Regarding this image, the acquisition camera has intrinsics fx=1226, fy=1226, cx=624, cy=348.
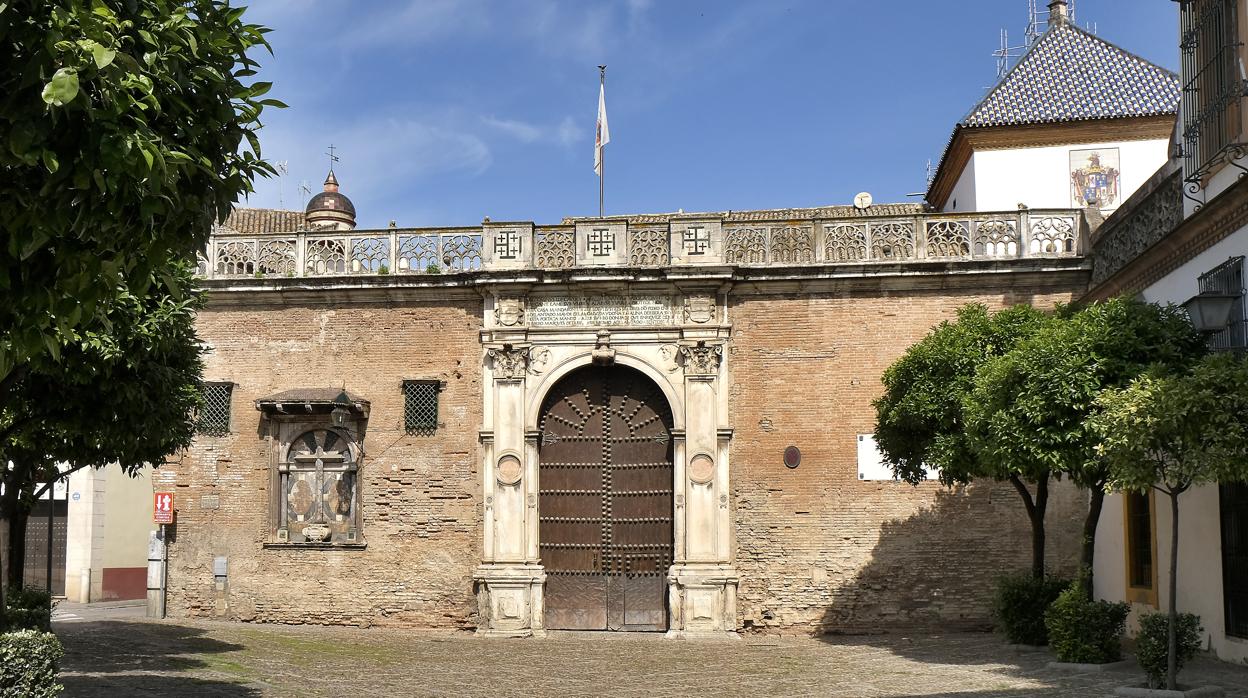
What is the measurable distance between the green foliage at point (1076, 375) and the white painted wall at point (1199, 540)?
2.96 feet

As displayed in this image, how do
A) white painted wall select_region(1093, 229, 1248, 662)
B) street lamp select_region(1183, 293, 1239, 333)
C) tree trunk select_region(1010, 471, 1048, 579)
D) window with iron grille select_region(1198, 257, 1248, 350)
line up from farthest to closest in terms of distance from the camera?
tree trunk select_region(1010, 471, 1048, 579)
white painted wall select_region(1093, 229, 1248, 662)
window with iron grille select_region(1198, 257, 1248, 350)
street lamp select_region(1183, 293, 1239, 333)

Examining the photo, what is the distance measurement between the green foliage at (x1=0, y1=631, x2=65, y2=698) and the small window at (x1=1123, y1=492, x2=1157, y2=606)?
11.7 meters

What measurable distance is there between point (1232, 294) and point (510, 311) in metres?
9.83

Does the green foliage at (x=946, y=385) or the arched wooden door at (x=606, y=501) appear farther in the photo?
the arched wooden door at (x=606, y=501)

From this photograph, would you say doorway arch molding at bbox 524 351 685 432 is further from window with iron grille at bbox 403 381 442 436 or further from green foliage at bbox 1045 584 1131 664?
green foliage at bbox 1045 584 1131 664

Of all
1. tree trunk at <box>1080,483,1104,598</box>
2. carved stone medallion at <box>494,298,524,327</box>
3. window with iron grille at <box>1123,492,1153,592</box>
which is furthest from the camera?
carved stone medallion at <box>494,298,524,327</box>

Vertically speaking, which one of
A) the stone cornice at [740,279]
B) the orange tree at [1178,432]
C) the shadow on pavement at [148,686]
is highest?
the stone cornice at [740,279]

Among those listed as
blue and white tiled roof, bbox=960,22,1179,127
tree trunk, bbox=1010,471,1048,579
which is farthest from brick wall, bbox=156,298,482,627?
blue and white tiled roof, bbox=960,22,1179,127

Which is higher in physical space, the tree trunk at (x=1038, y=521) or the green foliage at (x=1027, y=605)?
the tree trunk at (x=1038, y=521)

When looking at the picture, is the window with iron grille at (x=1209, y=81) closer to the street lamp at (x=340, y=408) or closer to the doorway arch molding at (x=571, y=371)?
the doorway arch molding at (x=571, y=371)

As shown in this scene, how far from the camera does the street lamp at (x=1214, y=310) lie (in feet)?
37.2

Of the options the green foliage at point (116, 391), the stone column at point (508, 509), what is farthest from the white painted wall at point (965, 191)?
the green foliage at point (116, 391)

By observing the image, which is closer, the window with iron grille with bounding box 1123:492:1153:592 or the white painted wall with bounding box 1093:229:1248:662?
the white painted wall with bounding box 1093:229:1248:662

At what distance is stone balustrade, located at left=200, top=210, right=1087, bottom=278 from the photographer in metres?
17.8
